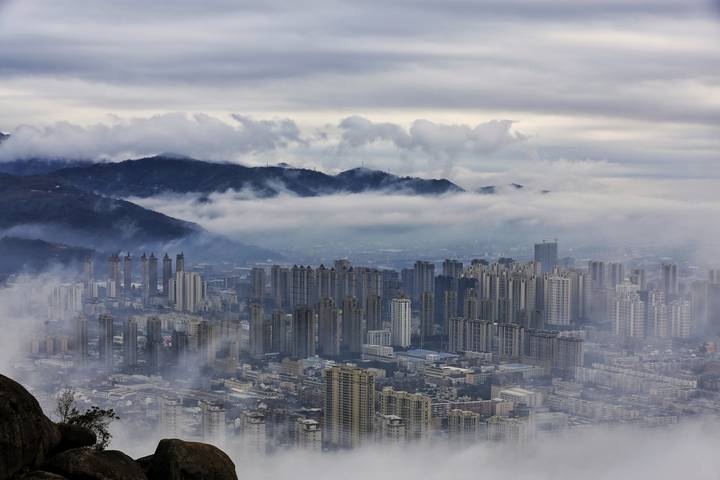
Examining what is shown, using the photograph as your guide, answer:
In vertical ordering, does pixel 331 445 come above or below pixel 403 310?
below

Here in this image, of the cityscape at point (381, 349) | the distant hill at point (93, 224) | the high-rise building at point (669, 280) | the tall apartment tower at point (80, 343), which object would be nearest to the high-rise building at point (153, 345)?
the cityscape at point (381, 349)

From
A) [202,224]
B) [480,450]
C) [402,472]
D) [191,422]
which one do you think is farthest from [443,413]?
[202,224]

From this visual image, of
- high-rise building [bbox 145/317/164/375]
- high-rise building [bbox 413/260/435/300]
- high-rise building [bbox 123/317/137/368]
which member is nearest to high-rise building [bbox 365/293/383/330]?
high-rise building [bbox 413/260/435/300]

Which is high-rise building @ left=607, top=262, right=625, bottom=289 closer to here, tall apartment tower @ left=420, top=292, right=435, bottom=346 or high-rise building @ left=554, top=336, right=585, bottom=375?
high-rise building @ left=554, top=336, right=585, bottom=375

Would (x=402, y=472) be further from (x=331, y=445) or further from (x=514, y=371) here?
(x=514, y=371)

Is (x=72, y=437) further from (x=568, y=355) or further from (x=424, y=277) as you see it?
(x=424, y=277)

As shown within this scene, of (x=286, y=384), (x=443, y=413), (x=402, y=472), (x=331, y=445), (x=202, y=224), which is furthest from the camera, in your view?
(x=202, y=224)
